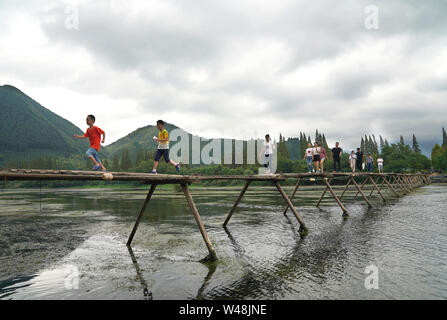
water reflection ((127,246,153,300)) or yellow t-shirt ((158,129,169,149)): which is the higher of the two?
yellow t-shirt ((158,129,169,149))

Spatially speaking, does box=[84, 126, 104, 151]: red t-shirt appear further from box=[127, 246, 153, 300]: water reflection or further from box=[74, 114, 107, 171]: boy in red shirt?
box=[127, 246, 153, 300]: water reflection

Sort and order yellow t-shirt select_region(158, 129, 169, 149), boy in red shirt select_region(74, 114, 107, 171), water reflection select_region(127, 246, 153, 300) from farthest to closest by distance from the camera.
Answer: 1. yellow t-shirt select_region(158, 129, 169, 149)
2. boy in red shirt select_region(74, 114, 107, 171)
3. water reflection select_region(127, 246, 153, 300)

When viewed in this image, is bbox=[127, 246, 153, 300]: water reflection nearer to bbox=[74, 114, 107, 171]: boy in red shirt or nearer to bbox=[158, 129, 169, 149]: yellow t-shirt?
bbox=[74, 114, 107, 171]: boy in red shirt

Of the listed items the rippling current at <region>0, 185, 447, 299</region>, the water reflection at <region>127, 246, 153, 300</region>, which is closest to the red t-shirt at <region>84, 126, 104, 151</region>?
the rippling current at <region>0, 185, 447, 299</region>

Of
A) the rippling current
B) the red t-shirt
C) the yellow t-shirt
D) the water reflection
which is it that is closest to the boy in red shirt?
the red t-shirt

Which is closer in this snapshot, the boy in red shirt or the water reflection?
the water reflection

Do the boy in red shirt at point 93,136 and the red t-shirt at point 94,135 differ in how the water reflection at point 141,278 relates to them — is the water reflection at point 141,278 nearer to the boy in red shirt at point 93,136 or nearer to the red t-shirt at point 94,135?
the boy in red shirt at point 93,136

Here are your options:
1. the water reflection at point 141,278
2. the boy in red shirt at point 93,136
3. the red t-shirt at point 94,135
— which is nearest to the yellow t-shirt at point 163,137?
the boy in red shirt at point 93,136

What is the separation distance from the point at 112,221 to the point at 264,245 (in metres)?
12.3

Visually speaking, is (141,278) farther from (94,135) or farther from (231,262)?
(94,135)

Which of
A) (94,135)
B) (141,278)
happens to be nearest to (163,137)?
(94,135)

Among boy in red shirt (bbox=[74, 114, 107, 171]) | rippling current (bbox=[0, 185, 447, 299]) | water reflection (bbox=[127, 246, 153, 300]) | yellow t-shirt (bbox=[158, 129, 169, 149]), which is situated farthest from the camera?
yellow t-shirt (bbox=[158, 129, 169, 149])
